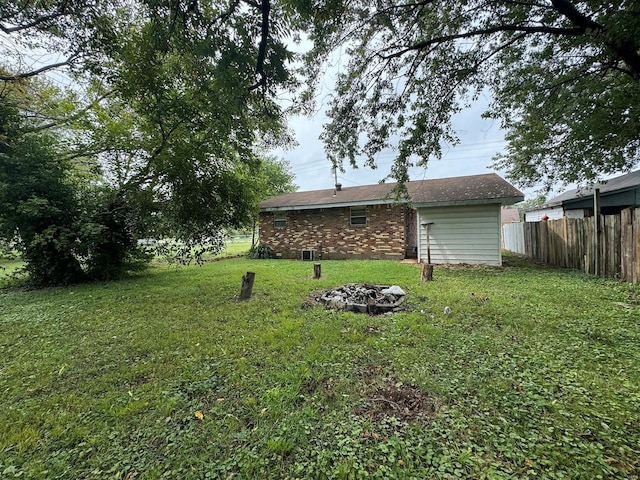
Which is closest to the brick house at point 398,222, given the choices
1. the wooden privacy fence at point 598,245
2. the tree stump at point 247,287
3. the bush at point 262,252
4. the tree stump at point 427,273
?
the bush at point 262,252

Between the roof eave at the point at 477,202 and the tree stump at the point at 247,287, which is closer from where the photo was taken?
the tree stump at the point at 247,287

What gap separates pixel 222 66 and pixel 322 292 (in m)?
4.39

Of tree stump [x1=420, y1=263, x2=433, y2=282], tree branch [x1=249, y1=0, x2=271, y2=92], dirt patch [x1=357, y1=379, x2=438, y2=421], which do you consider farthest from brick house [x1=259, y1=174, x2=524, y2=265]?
dirt patch [x1=357, y1=379, x2=438, y2=421]

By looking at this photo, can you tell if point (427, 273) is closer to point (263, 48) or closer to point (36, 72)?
point (263, 48)

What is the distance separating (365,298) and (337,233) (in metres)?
7.00

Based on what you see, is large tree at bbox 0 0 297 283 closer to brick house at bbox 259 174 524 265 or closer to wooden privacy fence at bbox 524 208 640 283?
brick house at bbox 259 174 524 265

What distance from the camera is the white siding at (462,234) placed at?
29.1ft

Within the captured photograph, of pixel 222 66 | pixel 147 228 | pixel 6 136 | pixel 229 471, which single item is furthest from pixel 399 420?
pixel 6 136

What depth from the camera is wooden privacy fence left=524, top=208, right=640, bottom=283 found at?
5305mm

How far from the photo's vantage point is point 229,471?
66.9 inches

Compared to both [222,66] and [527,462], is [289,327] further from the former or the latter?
[222,66]

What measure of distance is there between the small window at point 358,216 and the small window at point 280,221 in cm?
344

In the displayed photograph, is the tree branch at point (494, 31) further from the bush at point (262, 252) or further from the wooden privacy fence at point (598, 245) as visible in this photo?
the bush at point (262, 252)

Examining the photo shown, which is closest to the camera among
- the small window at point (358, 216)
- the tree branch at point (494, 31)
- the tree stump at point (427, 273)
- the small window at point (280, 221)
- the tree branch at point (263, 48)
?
the tree branch at point (263, 48)
